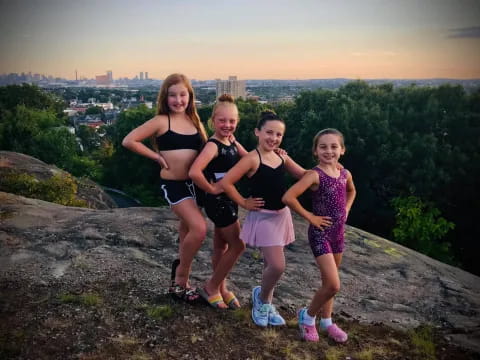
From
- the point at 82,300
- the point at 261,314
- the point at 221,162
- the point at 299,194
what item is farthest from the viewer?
the point at 82,300

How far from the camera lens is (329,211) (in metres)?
4.36

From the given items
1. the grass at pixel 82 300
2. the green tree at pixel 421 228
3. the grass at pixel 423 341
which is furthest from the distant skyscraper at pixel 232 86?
the grass at pixel 423 341

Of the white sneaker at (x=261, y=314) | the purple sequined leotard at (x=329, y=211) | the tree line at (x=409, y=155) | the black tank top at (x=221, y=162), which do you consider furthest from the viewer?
the tree line at (x=409, y=155)

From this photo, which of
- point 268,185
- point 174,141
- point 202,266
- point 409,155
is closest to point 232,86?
point 409,155

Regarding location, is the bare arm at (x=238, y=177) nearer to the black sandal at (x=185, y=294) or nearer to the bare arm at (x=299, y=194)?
the bare arm at (x=299, y=194)

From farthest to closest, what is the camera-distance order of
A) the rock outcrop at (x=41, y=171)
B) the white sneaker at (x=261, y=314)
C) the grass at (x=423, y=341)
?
1. the rock outcrop at (x=41, y=171)
2. the white sneaker at (x=261, y=314)
3. the grass at (x=423, y=341)

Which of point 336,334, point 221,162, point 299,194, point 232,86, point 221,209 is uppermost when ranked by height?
point 232,86

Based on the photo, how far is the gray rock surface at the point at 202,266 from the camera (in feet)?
19.8

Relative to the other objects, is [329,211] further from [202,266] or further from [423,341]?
[202,266]

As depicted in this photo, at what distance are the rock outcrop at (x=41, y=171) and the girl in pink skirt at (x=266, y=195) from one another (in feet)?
37.9

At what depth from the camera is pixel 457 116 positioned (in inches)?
701

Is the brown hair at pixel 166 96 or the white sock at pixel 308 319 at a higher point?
the brown hair at pixel 166 96

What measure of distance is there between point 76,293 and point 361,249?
5917mm

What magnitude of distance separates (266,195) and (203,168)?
0.71m
